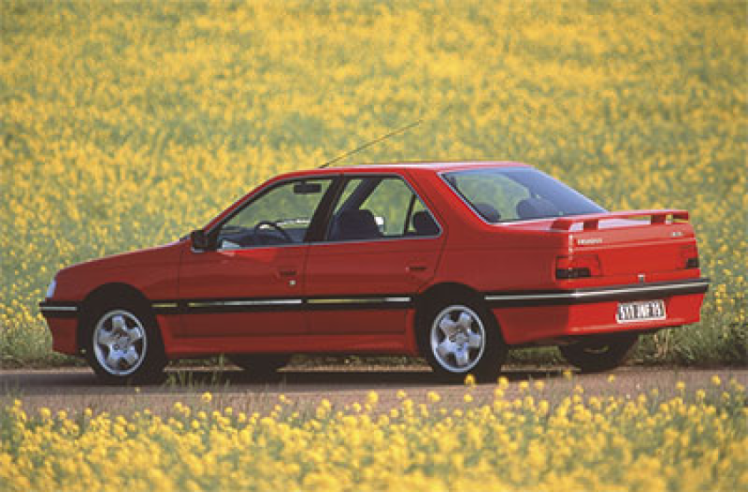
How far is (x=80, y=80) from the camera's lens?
37406 millimetres

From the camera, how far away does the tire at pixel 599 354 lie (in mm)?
12336

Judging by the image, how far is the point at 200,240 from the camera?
12586mm

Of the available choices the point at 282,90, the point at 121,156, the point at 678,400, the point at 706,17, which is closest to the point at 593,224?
the point at 678,400

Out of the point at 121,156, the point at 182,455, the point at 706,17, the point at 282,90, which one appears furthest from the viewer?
the point at 706,17

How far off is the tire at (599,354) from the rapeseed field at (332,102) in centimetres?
726

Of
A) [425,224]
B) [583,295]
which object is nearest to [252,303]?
[425,224]

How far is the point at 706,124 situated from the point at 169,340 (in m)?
23.2

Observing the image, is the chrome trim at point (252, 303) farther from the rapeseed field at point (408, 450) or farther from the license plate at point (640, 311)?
the rapeseed field at point (408, 450)

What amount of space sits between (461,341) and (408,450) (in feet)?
12.5

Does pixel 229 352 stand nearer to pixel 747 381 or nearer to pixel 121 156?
pixel 747 381

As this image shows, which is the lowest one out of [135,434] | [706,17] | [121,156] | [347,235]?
[135,434]

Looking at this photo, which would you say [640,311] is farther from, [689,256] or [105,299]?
[105,299]

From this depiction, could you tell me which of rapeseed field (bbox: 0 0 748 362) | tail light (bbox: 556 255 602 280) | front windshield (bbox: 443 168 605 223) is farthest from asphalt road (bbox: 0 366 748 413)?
Result: rapeseed field (bbox: 0 0 748 362)

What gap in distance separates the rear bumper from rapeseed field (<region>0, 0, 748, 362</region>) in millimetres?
8433
